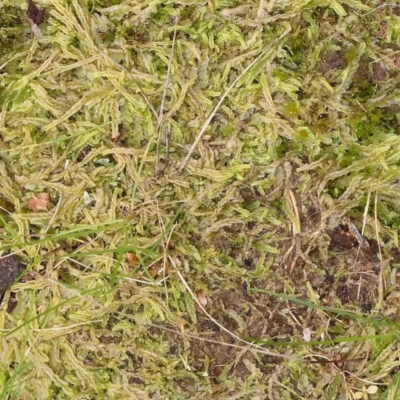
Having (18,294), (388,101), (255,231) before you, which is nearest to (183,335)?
(255,231)

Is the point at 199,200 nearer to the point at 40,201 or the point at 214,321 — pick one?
the point at 214,321

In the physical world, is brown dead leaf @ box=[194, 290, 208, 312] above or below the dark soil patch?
below

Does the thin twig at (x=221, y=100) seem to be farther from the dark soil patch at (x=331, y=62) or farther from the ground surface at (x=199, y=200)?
the dark soil patch at (x=331, y=62)

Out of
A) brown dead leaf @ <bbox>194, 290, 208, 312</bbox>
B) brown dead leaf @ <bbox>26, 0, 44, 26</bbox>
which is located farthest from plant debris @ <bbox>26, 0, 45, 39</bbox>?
brown dead leaf @ <bbox>194, 290, 208, 312</bbox>

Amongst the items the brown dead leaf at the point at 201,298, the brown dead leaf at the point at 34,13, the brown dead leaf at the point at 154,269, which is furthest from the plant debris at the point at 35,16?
the brown dead leaf at the point at 201,298

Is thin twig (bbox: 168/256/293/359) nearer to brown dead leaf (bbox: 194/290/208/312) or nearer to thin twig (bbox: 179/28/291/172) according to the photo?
brown dead leaf (bbox: 194/290/208/312)

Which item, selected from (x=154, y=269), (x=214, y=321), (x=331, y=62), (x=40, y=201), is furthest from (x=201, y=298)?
(x=331, y=62)

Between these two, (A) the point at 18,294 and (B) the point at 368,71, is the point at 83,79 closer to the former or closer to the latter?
(A) the point at 18,294
